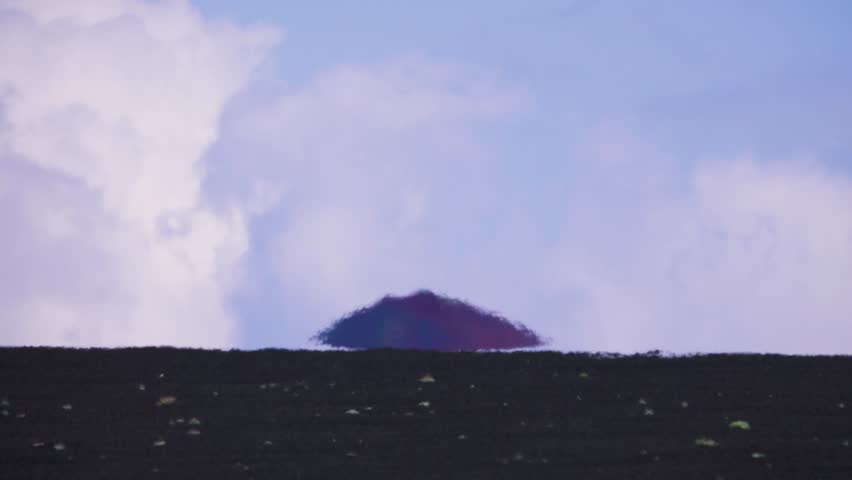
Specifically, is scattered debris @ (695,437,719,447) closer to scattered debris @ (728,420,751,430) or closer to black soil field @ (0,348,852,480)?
black soil field @ (0,348,852,480)

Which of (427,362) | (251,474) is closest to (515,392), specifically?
(427,362)

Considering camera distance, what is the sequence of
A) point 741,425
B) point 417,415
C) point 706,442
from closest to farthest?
1. point 706,442
2. point 741,425
3. point 417,415

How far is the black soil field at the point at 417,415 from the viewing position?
33.9 ft

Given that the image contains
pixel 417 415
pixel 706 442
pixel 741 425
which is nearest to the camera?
pixel 706 442

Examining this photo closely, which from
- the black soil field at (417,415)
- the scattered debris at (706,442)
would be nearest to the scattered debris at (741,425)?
the black soil field at (417,415)

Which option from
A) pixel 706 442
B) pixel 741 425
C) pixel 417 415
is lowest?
pixel 706 442

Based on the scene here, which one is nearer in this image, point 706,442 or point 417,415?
point 706,442

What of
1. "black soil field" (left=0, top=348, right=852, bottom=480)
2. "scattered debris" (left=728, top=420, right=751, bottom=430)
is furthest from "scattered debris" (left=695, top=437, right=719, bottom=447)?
"scattered debris" (left=728, top=420, right=751, bottom=430)

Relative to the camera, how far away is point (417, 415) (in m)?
11.8

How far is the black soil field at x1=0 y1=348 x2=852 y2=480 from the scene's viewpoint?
33.9ft

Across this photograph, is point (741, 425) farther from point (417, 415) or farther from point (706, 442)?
point (417, 415)

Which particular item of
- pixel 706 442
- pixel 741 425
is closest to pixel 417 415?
pixel 706 442

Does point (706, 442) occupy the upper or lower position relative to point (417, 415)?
lower

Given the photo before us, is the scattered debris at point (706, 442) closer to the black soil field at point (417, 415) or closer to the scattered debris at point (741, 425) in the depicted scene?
A: the black soil field at point (417, 415)
